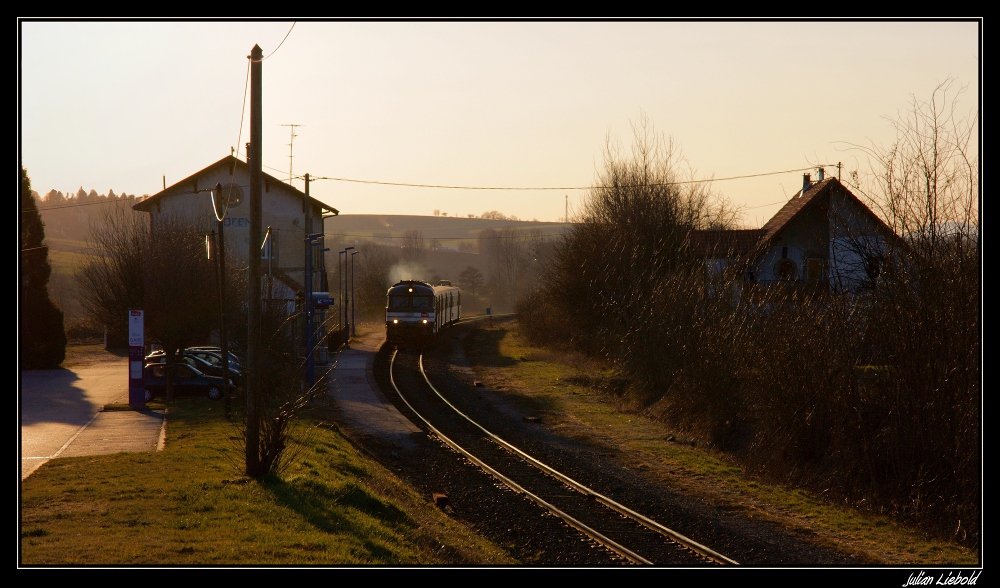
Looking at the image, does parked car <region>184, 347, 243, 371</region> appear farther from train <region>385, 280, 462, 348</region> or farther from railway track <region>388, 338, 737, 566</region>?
train <region>385, 280, 462, 348</region>

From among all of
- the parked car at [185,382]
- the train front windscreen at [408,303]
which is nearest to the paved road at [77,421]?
the parked car at [185,382]

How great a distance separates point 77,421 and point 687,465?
1440 cm

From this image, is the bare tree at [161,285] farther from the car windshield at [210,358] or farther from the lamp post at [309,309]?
the lamp post at [309,309]

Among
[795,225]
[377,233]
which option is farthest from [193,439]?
[377,233]

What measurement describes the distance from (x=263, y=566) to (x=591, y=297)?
24527 millimetres

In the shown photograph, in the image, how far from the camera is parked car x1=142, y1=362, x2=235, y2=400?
23.3 metres

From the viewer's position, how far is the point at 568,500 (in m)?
12.0

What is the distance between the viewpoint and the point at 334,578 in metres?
7.29

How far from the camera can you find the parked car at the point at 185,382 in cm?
2327

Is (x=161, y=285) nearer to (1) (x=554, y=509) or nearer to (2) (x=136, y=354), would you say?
(2) (x=136, y=354)

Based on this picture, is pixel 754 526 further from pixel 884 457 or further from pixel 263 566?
pixel 263 566

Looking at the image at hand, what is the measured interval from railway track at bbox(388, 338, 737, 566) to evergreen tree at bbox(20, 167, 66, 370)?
21238mm

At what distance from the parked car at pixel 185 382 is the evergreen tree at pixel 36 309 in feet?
44.6

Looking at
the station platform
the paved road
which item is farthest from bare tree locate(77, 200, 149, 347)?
the station platform
